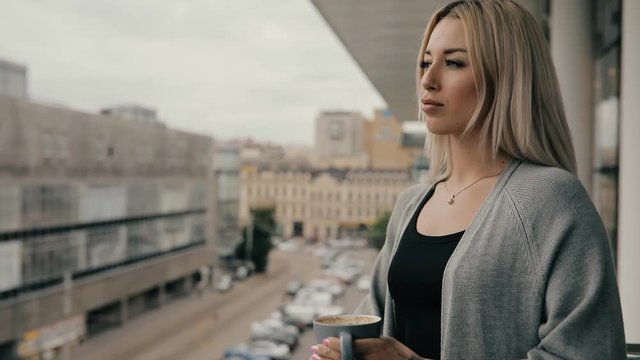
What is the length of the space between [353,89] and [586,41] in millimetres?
65583

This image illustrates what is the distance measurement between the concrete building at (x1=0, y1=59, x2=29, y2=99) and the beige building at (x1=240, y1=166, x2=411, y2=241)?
98.5 ft

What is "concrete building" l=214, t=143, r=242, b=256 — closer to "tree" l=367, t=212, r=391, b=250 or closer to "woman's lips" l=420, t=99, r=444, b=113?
"tree" l=367, t=212, r=391, b=250

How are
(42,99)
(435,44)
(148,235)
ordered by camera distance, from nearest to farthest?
1. (435,44)
2. (42,99)
3. (148,235)

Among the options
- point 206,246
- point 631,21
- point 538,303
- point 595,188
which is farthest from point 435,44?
point 206,246

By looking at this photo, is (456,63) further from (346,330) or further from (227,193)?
(227,193)

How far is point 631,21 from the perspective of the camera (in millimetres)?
2443

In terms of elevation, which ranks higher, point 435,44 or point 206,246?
point 435,44

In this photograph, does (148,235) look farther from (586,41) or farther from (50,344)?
(586,41)

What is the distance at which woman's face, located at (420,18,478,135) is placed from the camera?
95cm

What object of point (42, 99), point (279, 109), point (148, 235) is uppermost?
point (279, 109)

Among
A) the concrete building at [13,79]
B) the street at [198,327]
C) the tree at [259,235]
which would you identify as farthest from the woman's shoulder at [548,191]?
the tree at [259,235]

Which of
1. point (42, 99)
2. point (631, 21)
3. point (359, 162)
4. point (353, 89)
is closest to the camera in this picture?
point (631, 21)

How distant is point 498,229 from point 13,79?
64.4ft

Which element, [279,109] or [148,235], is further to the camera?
[279,109]
